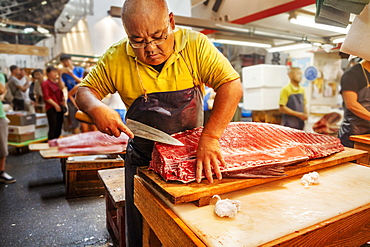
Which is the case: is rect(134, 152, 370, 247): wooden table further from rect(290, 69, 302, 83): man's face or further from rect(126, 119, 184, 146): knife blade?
rect(290, 69, 302, 83): man's face

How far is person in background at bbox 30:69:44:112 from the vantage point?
8165mm

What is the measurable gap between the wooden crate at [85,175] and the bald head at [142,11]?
9.53ft

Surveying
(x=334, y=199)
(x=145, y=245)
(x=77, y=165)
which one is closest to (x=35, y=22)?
(x=77, y=165)

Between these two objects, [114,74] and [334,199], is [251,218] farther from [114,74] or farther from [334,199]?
[114,74]

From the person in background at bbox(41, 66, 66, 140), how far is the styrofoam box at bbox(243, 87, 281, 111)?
509 cm

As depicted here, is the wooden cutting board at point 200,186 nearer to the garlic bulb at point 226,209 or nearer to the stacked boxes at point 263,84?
the garlic bulb at point 226,209

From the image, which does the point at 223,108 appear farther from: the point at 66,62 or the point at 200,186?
the point at 66,62

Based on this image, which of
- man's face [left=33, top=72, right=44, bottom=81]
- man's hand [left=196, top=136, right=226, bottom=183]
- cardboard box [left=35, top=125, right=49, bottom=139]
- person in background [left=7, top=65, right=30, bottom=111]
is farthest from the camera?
person in background [left=7, top=65, right=30, bottom=111]

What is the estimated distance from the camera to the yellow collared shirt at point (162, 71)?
6.20 feet

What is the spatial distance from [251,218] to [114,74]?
135 cm

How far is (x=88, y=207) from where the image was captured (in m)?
3.92

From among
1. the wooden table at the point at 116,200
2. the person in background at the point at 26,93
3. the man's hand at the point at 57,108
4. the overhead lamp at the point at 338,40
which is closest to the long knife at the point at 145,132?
the wooden table at the point at 116,200

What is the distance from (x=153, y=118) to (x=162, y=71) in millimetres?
355

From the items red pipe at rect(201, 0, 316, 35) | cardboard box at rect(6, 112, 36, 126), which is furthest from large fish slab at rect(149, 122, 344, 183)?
→ cardboard box at rect(6, 112, 36, 126)
